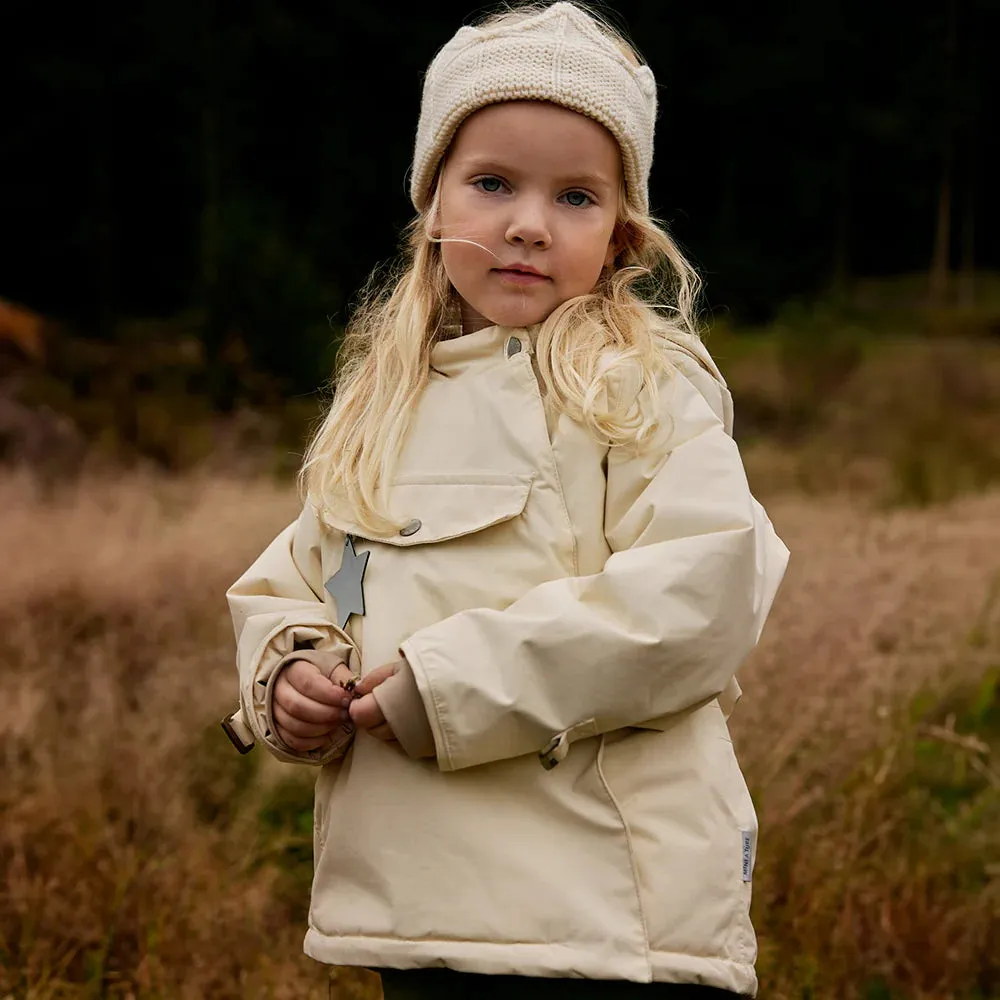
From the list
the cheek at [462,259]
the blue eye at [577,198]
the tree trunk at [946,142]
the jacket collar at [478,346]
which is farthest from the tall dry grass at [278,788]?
the tree trunk at [946,142]

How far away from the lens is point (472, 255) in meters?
1.83

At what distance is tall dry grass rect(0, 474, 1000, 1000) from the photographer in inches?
108

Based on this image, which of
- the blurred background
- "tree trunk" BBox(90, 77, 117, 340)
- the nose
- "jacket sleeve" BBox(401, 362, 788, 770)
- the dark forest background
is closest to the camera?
"jacket sleeve" BBox(401, 362, 788, 770)

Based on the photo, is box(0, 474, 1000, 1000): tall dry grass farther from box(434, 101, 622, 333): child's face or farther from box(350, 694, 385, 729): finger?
box(434, 101, 622, 333): child's face

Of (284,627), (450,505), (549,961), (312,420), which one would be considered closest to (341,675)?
(284,627)

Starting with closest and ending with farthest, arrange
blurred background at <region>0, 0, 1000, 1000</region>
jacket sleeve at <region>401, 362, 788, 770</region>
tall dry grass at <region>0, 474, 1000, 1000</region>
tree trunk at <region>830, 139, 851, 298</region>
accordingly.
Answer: jacket sleeve at <region>401, 362, 788, 770</region>
tall dry grass at <region>0, 474, 1000, 1000</region>
blurred background at <region>0, 0, 1000, 1000</region>
tree trunk at <region>830, 139, 851, 298</region>

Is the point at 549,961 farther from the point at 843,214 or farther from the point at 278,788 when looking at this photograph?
the point at 843,214

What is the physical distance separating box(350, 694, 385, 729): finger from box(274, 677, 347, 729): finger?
37 millimetres

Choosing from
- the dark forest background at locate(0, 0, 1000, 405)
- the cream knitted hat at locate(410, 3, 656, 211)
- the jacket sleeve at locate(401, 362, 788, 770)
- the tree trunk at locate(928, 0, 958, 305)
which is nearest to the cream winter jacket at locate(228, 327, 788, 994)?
the jacket sleeve at locate(401, 362, 788, 770)

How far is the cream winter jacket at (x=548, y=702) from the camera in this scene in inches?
61.7

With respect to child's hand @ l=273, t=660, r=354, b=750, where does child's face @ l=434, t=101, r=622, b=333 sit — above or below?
above

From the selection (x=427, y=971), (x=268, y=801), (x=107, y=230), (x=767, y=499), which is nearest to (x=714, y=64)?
(x=107, y=230)

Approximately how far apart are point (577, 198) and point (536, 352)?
0.22 m

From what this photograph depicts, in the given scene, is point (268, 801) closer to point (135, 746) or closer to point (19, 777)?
point (135, 746)
